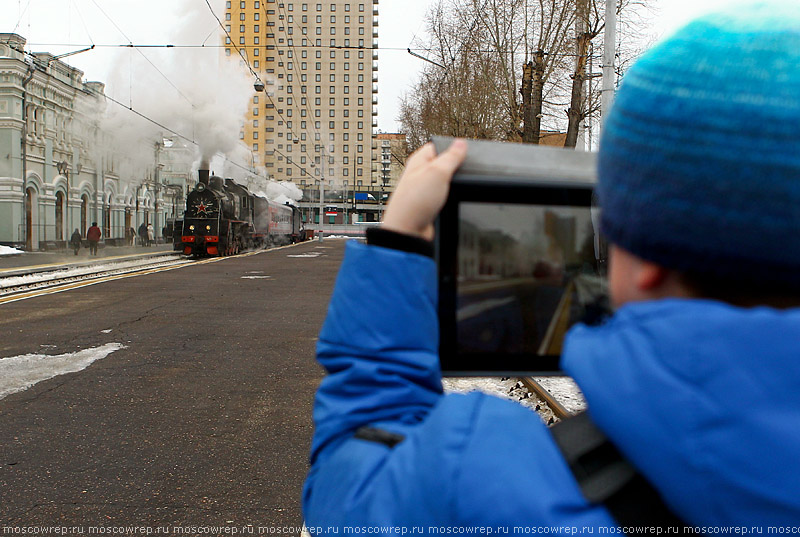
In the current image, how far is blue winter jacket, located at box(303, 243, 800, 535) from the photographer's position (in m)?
0.58

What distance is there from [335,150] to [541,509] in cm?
12604

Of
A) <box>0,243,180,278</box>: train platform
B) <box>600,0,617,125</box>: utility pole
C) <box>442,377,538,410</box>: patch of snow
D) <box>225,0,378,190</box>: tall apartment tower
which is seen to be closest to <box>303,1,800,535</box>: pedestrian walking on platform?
<box>442,377,538,410</box>: patch of snow

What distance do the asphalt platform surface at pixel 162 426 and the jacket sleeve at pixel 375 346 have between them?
250 centimetres

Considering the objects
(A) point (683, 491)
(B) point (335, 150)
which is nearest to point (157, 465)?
(A) point (683, 491)

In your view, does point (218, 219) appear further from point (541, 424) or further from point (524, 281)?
point (541, 424)

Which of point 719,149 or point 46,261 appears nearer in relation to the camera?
point 719,149

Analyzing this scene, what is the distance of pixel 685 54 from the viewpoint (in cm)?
66

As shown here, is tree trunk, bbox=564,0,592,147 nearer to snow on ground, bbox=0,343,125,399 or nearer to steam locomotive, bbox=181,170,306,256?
snow on ground, bbox=0,343,125,399

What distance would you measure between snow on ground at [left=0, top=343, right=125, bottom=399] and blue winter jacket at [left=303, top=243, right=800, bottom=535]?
227 inches

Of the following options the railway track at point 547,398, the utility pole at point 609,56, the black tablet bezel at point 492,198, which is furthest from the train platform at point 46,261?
the black tablet bezel at point 492,198

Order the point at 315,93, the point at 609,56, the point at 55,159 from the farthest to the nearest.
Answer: the point at 315,93 → the point at 55,159 → the point at 609,56

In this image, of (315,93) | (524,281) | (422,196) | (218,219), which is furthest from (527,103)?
(315,93)

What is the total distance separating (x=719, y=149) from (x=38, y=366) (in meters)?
7.32

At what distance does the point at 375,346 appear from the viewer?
0.84 m
